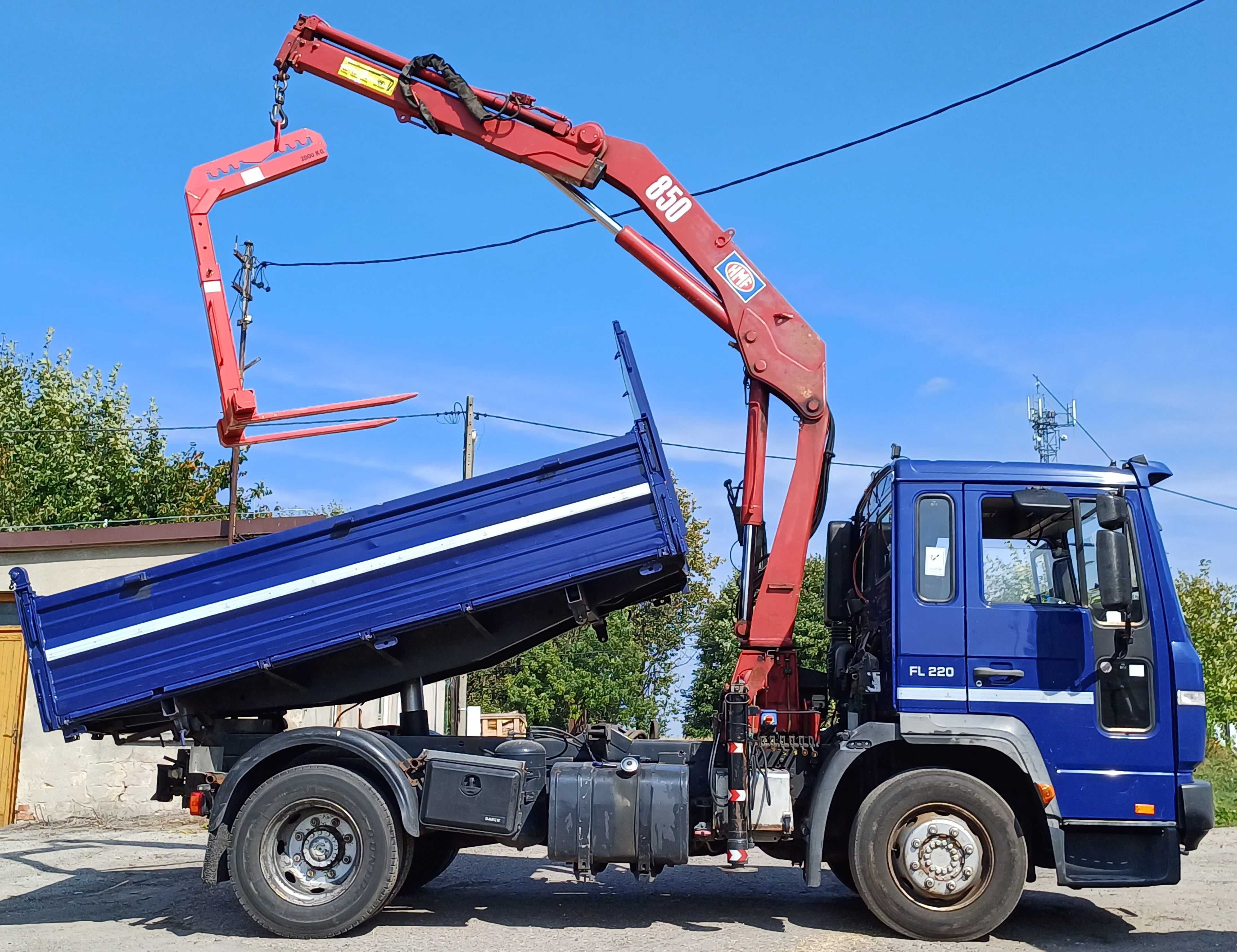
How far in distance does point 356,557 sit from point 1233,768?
60.7ft

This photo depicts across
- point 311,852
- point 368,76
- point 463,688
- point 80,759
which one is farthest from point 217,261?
point 463,688

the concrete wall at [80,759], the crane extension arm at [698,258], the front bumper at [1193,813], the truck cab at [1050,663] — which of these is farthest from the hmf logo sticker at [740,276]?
the concrete wall at [80,759]

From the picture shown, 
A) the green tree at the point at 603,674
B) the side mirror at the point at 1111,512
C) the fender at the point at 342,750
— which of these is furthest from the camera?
the green tree at the point at 603,674

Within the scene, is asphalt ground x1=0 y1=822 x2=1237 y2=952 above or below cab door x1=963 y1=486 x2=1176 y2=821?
below

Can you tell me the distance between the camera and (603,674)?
25.9m

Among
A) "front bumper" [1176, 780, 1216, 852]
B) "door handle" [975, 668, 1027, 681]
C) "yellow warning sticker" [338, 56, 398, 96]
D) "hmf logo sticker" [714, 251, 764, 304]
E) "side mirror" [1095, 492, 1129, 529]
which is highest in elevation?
"yellow warning sticker" [338, 56, 398, 96]

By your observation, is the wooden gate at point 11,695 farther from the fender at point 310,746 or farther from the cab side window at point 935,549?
the cab side window at point 935,549

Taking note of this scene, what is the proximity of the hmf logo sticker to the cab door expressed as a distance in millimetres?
2527

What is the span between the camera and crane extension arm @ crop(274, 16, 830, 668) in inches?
304

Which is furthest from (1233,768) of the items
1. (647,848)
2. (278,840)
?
(278,840)

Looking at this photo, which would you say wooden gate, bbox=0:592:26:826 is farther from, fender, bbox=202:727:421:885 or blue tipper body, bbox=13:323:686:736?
fender, bbox=202:727:421:885

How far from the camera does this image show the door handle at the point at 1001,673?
6.69 m

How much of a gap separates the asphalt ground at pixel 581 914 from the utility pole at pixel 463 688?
3.49 m

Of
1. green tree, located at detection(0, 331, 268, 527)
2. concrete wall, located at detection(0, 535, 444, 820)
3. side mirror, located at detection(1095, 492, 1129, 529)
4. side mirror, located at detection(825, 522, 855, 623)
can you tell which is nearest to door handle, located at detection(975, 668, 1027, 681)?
side mirror, located at detection(1095, 492, 1129, 529)
